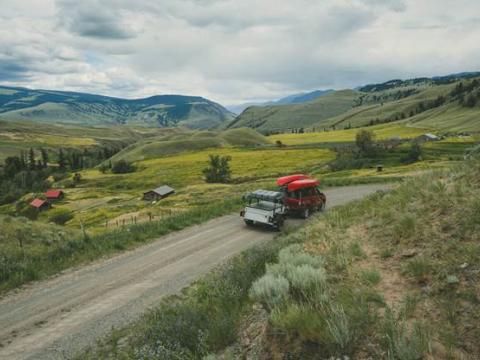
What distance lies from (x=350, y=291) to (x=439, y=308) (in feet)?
5.13

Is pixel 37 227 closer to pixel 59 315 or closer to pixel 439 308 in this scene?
pixel 59 315

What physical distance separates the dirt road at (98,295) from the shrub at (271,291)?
5.05m

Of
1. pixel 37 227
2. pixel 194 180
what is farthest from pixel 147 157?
pixel 37 227

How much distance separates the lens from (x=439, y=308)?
20.1ft

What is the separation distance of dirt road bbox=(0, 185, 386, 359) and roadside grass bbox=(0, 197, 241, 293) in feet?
2.43

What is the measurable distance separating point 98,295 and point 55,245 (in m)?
7.97

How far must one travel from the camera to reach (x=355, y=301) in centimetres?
641

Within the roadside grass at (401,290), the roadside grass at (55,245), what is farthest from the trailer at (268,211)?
the roadside grass at (401,290)

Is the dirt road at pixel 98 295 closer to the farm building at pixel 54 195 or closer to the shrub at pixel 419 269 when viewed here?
the shrub at pixel 419 269

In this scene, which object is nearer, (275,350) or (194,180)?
(275,350)

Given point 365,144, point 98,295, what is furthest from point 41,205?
point 98,295

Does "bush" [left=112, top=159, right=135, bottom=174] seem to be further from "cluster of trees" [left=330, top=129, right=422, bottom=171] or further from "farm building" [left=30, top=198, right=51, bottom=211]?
"cluster of trees" [left=330, top=129, right=422, bottom=171]

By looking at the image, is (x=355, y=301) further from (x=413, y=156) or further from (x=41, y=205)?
(x=41, y=205)

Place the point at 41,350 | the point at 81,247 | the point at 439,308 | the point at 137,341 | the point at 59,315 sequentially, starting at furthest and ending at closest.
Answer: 1. the point at 81,247
2. the point at 59,315
3. the point at 41,350
4. the point at 137,341
5. the point at 439,308
